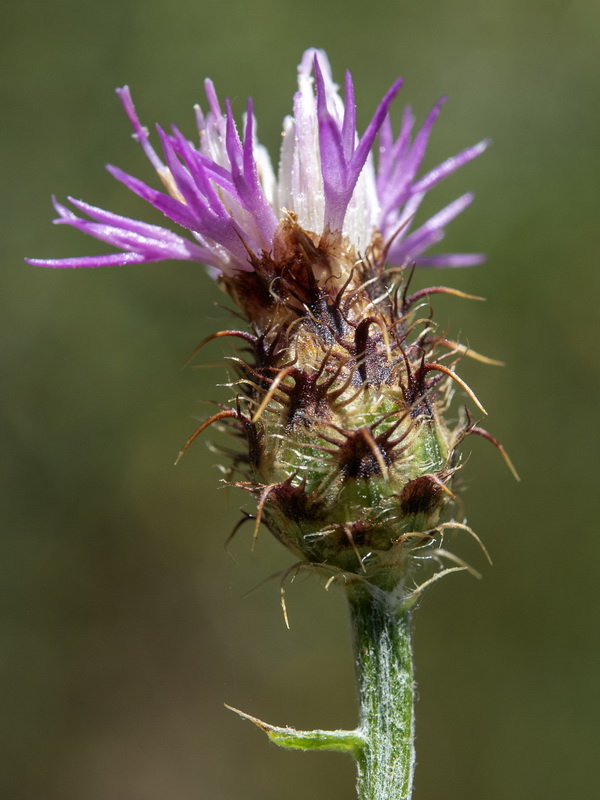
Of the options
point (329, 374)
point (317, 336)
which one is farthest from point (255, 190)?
point (329, 374)

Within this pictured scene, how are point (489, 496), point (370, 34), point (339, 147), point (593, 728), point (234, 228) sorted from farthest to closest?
point (370, 34) < point (489, 496) < point (593, 728) < point (234, 228) < point (339, 147)

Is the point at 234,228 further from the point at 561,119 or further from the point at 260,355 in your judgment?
the point at 561,119

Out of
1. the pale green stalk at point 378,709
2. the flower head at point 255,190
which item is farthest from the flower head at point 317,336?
the pale green stalk at point 378,709

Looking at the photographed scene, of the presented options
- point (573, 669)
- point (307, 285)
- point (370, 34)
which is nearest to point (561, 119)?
point (370, 34)

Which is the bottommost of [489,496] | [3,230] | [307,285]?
[489,496]

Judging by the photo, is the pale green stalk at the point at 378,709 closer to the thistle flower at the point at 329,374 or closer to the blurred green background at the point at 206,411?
the thistle flower at the point at 329,374

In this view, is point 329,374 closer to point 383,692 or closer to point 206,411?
point 383,692
